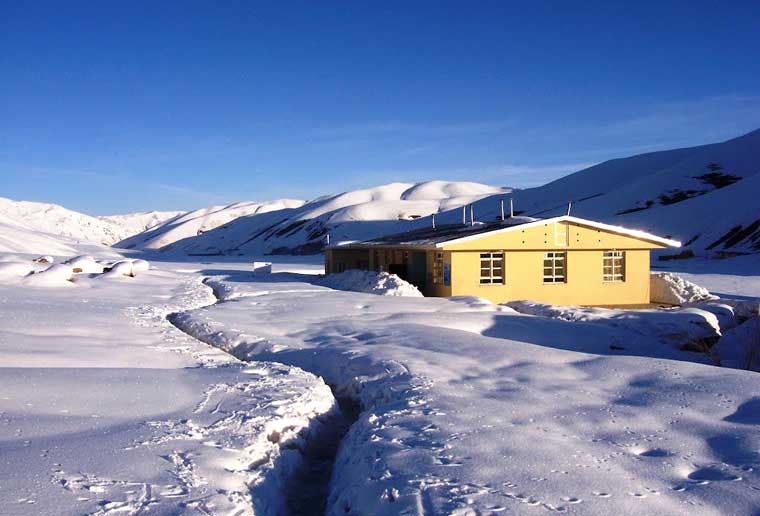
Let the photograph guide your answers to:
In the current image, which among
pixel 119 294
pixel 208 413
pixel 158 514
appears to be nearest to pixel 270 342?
pixel 208 413

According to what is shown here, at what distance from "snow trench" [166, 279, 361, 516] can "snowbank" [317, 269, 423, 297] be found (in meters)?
12.7

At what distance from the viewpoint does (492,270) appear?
23.4 metres

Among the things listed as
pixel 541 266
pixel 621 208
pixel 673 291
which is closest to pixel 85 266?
pixel 541 266

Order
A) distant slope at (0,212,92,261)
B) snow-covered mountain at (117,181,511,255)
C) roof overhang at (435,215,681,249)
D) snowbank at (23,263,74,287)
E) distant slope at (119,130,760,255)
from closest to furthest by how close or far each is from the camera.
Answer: roof overhang at (435,215,681,249)
snowbank at (23,263,74,287)
distant slope at (119,130,760,255)
distant slope at (0,212,92,261)
snow-covered mountain at (117,181,511,255)

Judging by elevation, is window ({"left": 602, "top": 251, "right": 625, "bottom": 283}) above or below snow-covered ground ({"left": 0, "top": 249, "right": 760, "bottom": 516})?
above

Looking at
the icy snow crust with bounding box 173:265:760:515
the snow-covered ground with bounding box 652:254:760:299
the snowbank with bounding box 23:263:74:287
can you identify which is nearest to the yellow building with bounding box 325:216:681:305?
the snow-covered ground with bounding box 652:254:760:299

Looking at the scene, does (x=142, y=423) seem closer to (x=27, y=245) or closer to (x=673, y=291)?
(x=673, y=291)

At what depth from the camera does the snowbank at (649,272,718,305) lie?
2428 cm

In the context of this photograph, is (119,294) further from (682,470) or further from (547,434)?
(682,470)

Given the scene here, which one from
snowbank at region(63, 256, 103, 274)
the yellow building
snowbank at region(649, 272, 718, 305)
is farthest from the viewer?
snowbank at region(63, 256, 103, 274)

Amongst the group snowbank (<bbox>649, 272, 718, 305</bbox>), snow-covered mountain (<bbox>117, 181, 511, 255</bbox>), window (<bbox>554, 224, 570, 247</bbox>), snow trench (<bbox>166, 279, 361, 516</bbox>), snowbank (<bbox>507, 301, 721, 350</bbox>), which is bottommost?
snow trench (<bbox>166, 279, 361, 516</bbox>)

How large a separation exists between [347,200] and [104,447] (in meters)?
151

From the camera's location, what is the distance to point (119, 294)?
22.6m

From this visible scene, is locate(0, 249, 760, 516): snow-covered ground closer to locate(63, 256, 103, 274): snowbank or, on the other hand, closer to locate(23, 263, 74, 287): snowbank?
locate(23, 263, 74, 287): snowbank
